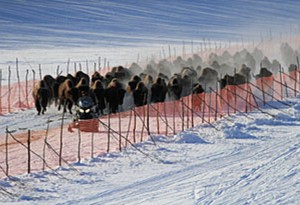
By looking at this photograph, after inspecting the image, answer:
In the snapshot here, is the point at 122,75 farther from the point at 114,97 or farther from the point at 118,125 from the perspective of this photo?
the point at 118,125

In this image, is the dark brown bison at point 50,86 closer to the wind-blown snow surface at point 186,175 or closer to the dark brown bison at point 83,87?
the dark brown bison at point 83,87

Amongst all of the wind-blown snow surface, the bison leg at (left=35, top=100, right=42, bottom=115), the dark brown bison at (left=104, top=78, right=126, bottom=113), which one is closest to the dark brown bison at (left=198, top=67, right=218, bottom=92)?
the dark brown bison at (left=104, top=78, right=126, bottom=113)

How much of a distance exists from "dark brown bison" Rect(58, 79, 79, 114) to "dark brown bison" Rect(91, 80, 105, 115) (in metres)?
0.56

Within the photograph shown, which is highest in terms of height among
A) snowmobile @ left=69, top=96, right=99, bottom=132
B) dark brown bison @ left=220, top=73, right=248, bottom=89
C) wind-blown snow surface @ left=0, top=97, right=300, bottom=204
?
dark brown bison @ left=220, top=73, right=248, bottom=89

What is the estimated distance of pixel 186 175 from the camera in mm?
13906

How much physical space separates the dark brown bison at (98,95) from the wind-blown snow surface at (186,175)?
4627mm

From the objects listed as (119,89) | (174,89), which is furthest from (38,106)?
(174,89)

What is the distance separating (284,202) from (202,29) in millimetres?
69082

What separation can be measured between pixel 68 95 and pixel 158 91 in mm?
3009

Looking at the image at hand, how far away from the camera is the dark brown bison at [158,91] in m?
23.1

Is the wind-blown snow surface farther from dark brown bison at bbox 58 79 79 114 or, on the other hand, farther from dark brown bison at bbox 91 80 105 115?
dark brown bison at bbox 58 79 79 114

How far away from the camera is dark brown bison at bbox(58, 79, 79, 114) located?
883 inches

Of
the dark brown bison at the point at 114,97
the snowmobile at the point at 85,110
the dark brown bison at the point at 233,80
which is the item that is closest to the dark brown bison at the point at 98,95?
the dark brown bison at the point at 114,97

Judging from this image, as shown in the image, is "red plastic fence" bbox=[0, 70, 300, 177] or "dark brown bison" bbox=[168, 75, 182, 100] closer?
"red plastic fence" bbox=[0, 70, 300, 177]
